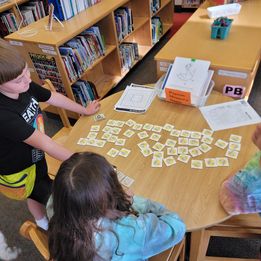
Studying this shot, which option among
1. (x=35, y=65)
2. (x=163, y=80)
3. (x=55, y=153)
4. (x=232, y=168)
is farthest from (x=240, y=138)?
(x=35, y=65)

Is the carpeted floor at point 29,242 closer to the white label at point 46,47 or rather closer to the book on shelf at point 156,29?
the white label at point 46,47

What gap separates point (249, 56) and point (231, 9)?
2.72ft

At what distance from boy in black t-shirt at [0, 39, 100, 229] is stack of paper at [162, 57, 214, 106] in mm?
449

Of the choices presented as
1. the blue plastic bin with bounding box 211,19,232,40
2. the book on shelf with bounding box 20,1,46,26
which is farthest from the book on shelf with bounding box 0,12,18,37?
the blue plastic bin with bounding box 211,19,232,40

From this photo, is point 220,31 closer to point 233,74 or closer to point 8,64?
point 233,74

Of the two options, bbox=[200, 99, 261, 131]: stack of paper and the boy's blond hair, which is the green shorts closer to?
the boy's blond hair

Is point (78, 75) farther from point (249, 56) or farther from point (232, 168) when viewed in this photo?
point (232, 168)

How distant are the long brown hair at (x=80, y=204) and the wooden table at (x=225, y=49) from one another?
119 centimetres

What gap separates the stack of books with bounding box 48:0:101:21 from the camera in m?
2.23

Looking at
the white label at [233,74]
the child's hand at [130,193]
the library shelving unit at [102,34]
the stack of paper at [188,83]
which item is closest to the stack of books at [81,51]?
the library shelving unit at [102,34]

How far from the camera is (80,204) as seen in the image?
28.8 inches

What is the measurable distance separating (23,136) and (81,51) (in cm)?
148

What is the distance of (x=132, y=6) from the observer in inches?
133

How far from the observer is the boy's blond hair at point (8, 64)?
1.04 m
